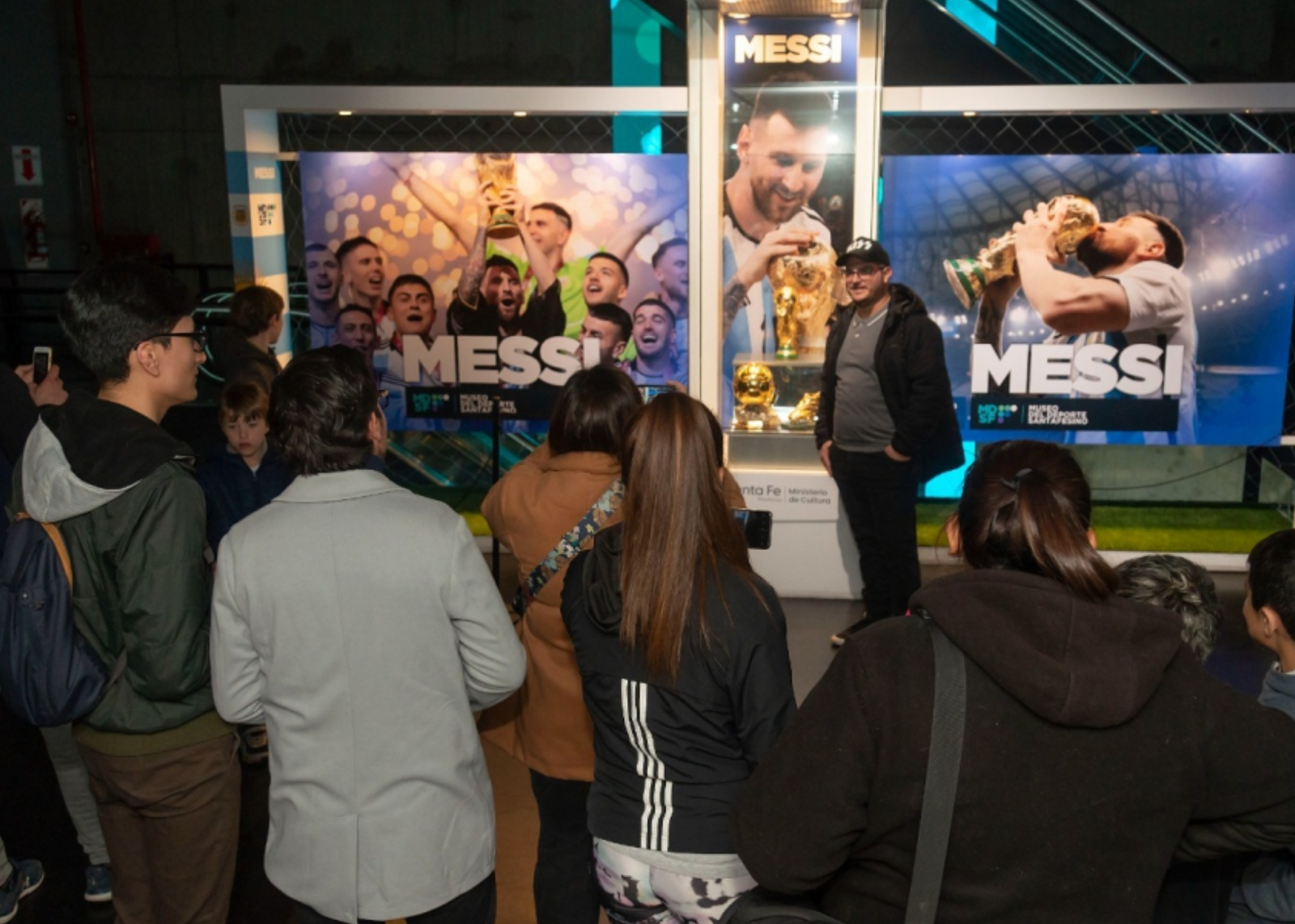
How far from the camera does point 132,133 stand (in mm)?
9445

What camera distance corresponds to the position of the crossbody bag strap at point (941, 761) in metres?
1.26

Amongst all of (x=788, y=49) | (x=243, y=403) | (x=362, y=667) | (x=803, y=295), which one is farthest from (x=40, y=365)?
(x=788, y=49)

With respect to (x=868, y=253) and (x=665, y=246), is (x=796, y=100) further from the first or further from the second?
(x=868, y=253)

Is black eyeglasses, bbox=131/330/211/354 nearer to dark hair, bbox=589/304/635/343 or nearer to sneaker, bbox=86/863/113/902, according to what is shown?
sneaker, bbox=86/863/113/902

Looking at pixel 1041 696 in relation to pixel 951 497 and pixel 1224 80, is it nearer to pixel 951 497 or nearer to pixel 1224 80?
pixel 951 497

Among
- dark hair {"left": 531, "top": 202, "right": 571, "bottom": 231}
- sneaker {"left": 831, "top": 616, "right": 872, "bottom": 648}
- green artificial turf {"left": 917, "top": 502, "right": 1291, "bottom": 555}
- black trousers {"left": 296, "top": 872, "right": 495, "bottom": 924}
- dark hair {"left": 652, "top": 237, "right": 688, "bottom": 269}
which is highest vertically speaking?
dark hair {"left": 531, "top": 202, "right": 571, "bottom": 231}

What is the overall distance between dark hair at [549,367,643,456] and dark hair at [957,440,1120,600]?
0.92 meters

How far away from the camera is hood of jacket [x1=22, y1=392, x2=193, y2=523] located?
1.96 metres

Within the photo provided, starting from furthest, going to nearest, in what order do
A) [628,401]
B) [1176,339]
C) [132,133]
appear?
1. [132,133]
2. [1176,339]
3. [628,401]

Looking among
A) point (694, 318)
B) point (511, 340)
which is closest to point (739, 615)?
point (694, 318)

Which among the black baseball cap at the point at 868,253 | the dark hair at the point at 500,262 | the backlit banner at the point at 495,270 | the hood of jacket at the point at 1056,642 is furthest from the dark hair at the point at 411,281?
the hood of jacket at the point at 1056,642

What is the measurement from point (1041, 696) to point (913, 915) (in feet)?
0.97

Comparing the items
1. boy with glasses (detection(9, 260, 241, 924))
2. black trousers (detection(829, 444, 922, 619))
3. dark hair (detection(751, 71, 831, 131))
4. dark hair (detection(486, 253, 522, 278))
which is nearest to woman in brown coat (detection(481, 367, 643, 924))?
boy with glasses (detection(9, 260, 241, 924))

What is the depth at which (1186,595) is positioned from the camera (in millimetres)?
1771
